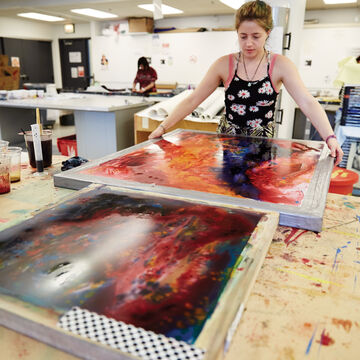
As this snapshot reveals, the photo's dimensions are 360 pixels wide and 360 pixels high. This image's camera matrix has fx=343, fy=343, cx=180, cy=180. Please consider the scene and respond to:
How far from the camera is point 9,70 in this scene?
5.16 metres

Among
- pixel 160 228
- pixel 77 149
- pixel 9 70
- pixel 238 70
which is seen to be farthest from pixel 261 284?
pixel 9 70

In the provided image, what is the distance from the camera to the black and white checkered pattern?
0.44 m

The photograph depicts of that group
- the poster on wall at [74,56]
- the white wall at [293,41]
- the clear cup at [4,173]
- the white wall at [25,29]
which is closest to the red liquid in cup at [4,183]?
the clear cup at [4,173]

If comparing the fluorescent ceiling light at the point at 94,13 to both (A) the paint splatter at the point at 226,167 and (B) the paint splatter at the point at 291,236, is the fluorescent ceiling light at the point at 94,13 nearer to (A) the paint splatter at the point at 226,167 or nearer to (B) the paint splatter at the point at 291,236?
(A) the paint splatter at the point at 226,167

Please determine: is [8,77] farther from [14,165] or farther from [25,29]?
[25,29]

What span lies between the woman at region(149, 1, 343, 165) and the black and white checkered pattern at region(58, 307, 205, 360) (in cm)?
123

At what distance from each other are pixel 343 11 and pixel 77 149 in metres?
5.95

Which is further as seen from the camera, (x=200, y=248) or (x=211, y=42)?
(x=211, y=42)

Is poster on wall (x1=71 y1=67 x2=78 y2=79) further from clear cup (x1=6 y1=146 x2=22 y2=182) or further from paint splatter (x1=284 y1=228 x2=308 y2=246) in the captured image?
paint splatter (x1=284 y1=228 x2=308 y2=246)

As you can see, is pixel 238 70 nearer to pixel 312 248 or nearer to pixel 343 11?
pixel 312 248

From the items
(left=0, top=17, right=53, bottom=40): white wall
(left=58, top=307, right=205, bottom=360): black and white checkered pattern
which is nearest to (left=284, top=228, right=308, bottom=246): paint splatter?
(left=58, top=307, right=205, bottom=360): black and white checkered pattern

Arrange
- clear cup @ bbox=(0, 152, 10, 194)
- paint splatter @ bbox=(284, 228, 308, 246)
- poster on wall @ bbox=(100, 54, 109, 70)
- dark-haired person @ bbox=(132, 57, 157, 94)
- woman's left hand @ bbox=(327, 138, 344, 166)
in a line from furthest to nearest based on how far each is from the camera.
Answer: poster on wall @ bbox=(100, 54, 109, 70) < dark-haired person @ bbox=(132, 57, 157, 94) < woman's left hand @ bbox=(327, 138, 344, 166) < clear cup @ bbox=(0, 152, 10, 194) < paint splatter @ bbox=(284, 228, 308, 246)

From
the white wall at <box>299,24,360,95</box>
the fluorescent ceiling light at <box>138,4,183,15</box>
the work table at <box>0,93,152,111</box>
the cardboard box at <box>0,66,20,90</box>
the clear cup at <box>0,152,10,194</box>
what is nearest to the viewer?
the clear cup at <box>0,152,10,194</box>

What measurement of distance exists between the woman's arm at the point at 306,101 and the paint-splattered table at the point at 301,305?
23.3 inches
